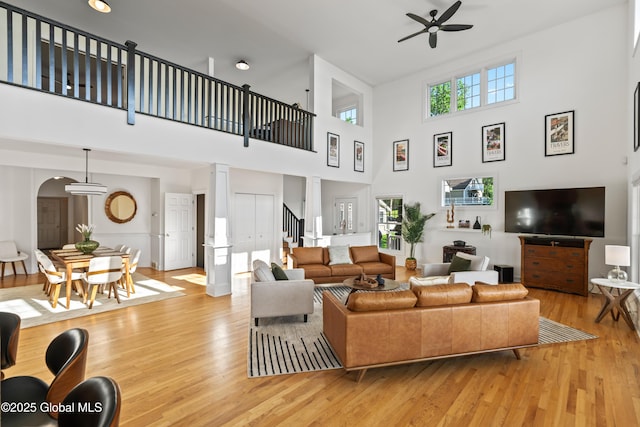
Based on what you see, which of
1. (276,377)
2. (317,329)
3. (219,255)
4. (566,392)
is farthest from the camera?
(219,255)

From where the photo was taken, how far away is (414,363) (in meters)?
3.38

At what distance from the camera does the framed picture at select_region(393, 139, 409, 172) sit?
8852 mm

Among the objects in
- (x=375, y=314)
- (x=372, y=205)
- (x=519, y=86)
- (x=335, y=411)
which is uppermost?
(x=519, y=86)

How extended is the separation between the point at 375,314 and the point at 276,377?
1140 millimetres

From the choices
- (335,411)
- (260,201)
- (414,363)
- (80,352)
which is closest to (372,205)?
(260,201)

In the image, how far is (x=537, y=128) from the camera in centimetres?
→ 676

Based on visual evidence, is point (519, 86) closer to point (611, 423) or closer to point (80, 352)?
point (611, 423)

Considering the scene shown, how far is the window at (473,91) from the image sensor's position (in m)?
7.27

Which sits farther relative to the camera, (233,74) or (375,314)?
(233,74)

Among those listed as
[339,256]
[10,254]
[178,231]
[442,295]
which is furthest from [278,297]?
[10,254]

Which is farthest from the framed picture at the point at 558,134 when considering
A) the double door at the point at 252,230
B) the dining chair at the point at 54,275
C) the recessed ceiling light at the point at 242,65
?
the dining chair at the point at 54,275

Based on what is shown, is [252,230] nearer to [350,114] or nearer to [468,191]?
[350,114]

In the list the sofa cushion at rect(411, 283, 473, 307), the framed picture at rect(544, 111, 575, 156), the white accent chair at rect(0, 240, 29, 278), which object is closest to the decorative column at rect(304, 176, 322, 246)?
the sofa cushion at rect(411, 283, 473, 307)

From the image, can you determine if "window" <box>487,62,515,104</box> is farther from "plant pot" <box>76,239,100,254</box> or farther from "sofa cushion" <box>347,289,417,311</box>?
"plant pot" <box>76,239,100,254</box>
